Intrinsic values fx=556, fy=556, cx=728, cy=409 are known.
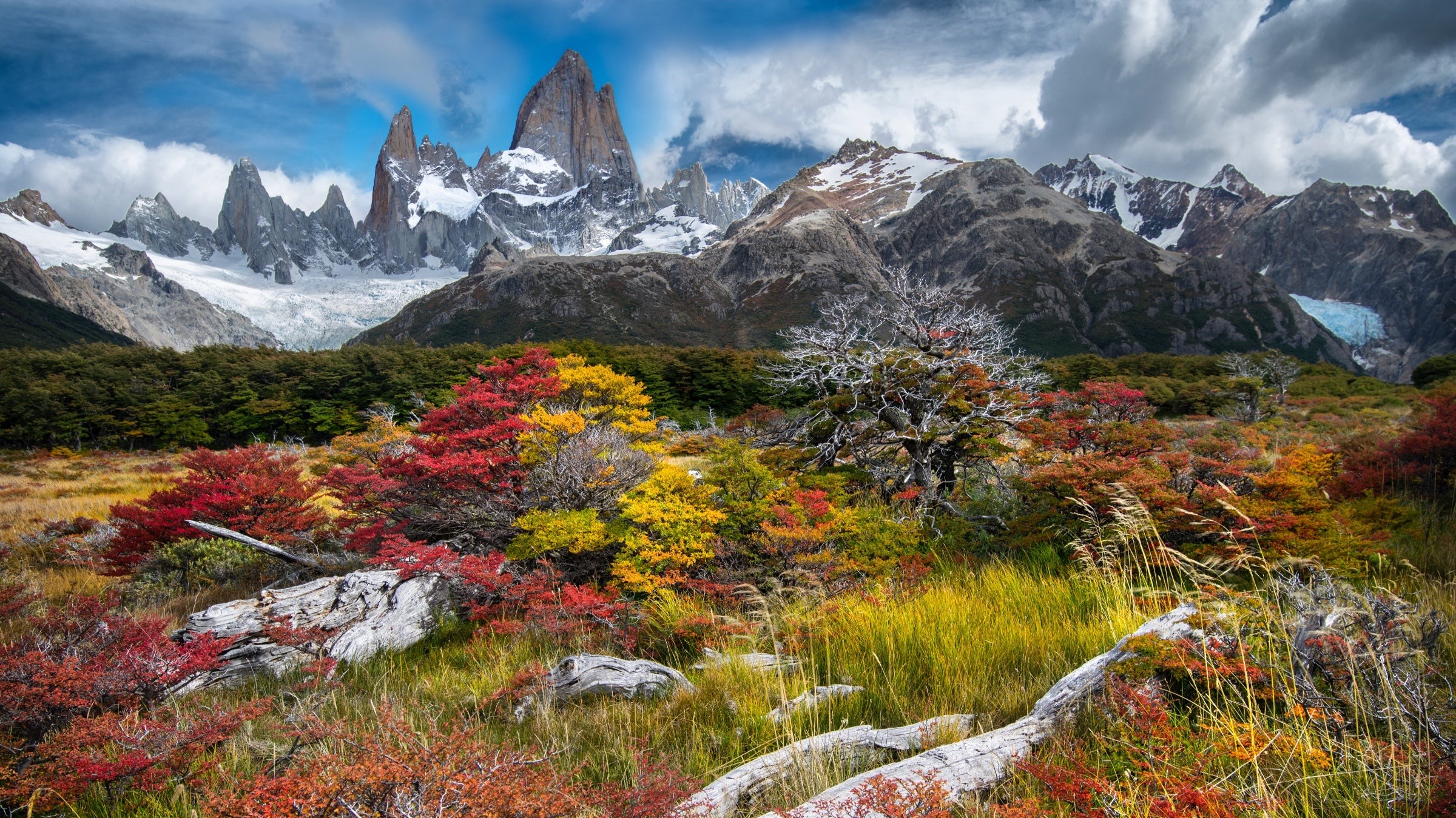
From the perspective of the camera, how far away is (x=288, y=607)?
5496 mm

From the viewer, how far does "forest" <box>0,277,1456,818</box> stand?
2.04 m

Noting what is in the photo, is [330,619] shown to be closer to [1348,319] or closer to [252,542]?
[252,542]

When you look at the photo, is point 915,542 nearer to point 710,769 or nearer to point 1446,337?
point 710,769

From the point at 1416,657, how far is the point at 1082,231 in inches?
7362

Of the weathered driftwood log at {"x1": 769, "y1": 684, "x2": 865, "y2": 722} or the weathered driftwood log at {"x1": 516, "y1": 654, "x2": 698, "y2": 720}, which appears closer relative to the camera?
the weathered driftwood log at {"x1": 769, "y1": 684, "x2": 865, "y2": 722}

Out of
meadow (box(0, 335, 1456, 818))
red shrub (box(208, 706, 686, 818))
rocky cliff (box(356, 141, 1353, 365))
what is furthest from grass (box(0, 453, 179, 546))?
rocky cliff (box(356, 141, 1353, 365))

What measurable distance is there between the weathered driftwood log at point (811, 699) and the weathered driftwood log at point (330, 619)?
4233 mm

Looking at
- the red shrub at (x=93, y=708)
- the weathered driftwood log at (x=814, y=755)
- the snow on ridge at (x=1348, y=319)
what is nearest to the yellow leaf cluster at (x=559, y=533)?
the red shrub at (x=93, y=708)

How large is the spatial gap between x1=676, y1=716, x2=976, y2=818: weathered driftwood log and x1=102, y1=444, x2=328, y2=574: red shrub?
8.09 m

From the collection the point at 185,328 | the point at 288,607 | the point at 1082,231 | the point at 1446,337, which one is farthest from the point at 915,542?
the point at 185,328

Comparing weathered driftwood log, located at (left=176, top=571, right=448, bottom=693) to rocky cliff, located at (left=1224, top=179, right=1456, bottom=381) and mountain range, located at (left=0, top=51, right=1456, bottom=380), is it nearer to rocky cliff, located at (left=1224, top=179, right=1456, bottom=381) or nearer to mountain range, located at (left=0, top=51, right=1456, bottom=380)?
mountain range, located at (left=0, top=51, right=1456, bottom=380)

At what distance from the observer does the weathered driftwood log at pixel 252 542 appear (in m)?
6.03

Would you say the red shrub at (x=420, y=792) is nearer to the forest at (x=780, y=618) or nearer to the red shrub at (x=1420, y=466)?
the forest at (x=780, y=618)

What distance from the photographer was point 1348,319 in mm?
171875
